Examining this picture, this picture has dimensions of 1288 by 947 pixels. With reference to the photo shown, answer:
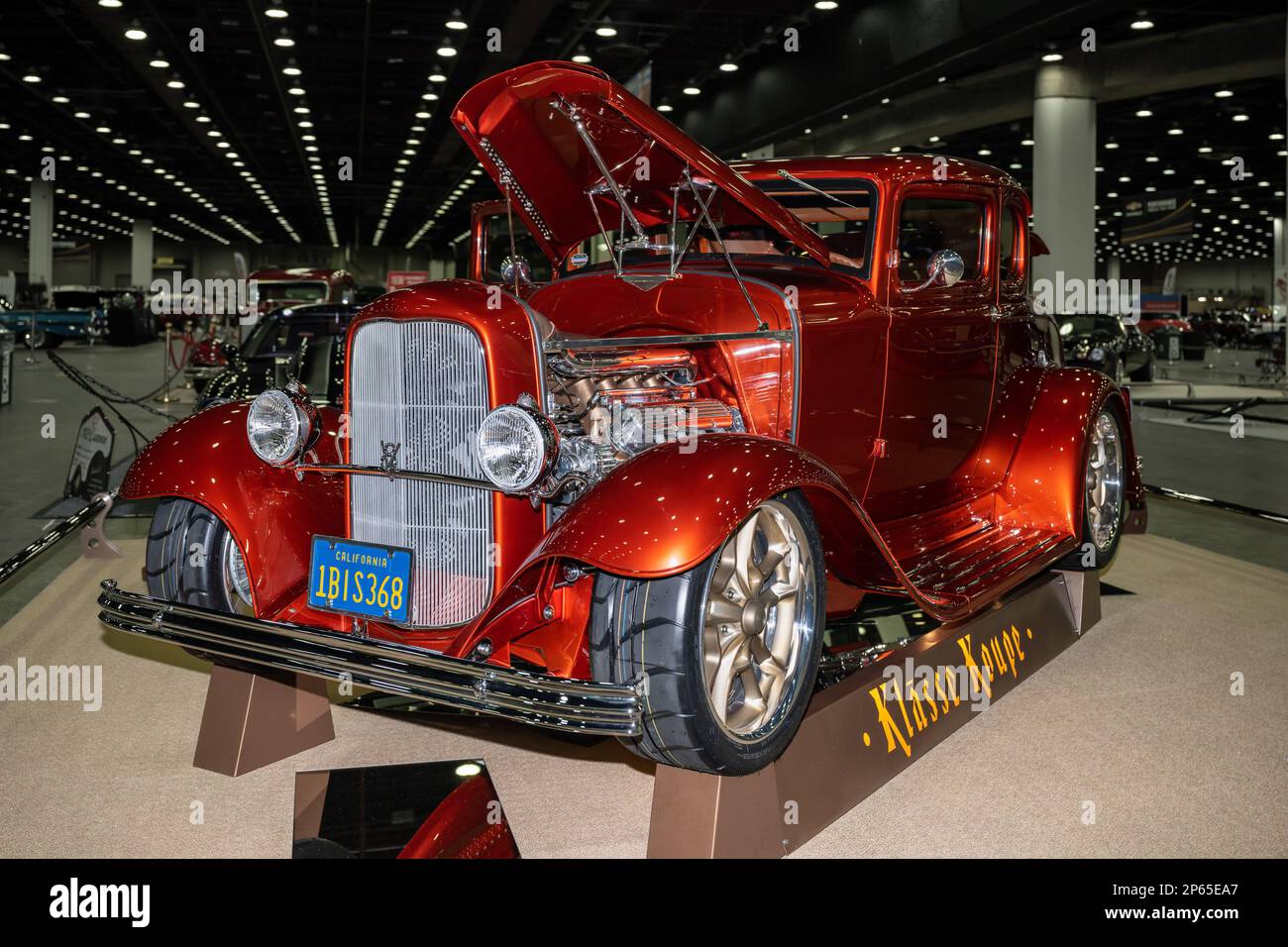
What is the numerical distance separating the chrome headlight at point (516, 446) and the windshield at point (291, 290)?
1585cm

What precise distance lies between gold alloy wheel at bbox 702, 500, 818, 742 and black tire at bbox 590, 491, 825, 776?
12cm

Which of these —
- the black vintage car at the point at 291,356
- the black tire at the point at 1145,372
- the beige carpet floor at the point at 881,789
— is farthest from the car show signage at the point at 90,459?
the black tire at the point at 1145,372

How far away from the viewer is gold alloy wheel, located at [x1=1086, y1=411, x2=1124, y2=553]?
190 inches

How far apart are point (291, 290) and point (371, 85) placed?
3.95 metres

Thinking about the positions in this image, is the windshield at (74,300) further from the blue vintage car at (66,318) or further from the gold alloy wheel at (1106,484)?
the gold alloy wheel at (1106,484)

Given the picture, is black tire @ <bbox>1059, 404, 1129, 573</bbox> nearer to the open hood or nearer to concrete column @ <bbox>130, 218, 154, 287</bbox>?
the open hood

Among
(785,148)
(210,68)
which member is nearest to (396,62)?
(210,68)

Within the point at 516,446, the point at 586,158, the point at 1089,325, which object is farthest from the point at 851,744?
the point at 1089,325

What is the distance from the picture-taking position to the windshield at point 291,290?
17453mm

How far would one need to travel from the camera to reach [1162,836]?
2682 millimetres

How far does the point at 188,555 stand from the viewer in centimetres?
308

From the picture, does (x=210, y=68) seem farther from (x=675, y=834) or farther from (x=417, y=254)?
(x=417, y=254)
